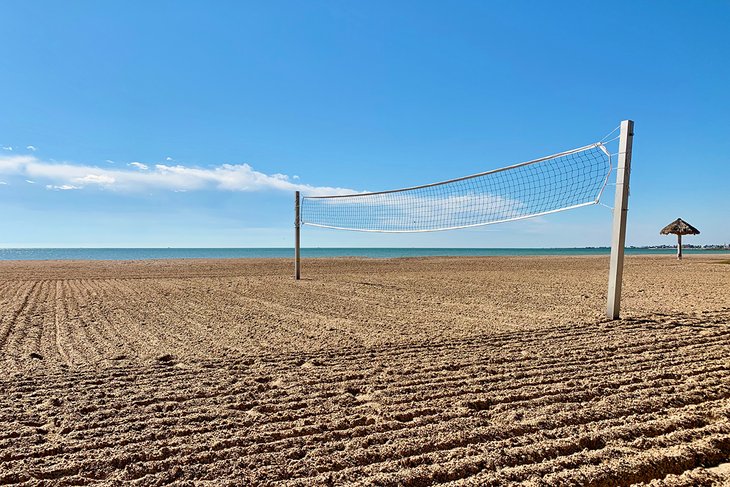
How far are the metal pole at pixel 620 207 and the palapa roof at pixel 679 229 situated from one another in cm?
1962

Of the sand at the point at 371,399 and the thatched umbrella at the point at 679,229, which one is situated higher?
the thatched umbrella at the point at 679,229

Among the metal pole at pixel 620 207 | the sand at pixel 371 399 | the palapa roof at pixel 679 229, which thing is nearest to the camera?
the sand at pixel 371 399

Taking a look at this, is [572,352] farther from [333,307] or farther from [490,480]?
[333,307]

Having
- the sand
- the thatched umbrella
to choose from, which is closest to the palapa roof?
the thatched umbrella

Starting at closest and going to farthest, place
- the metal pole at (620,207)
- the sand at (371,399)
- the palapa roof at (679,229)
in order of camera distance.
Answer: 1. the sand at (371,399)
2. the metal pole at (620,207)
3. the palapa roof at (679,229)

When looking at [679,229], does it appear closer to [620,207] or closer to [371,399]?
[620,207]

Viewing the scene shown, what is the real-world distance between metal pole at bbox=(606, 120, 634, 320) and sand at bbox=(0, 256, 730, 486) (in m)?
0.34

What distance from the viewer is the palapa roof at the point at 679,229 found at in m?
21.3

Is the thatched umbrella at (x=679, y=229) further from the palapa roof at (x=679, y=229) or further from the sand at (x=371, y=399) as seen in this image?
the sand at (x=371, y=399)

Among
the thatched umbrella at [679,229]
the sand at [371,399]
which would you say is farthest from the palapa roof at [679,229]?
the sand at [371,399]

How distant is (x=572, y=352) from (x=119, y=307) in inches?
261

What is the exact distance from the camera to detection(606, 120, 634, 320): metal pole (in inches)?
219

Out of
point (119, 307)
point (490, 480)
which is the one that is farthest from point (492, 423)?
point (119, 307)

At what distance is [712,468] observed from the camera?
211 centimetres
